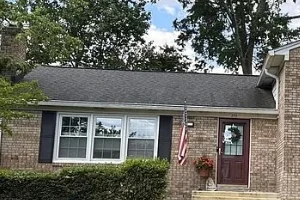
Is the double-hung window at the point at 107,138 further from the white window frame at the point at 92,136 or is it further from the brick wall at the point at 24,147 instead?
the brick wall at the point at 24,147

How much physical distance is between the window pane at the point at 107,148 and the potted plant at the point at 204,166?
7.47ft

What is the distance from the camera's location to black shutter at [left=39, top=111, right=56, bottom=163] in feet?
45.9

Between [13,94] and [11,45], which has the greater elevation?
[11,45]

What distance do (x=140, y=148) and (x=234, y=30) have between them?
17.7m

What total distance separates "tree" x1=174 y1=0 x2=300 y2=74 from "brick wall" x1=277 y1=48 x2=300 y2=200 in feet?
52.9

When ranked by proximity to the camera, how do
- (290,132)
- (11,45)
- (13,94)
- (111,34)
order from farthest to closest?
1. (111,34)
2. (11,45)
3. (290,132)
4. (13,94)

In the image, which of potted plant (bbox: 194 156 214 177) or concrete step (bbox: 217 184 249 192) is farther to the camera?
concrete step (bbox: 217 184 249 192)

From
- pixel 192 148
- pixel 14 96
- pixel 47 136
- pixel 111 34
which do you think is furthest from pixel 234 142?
pixel 111 34

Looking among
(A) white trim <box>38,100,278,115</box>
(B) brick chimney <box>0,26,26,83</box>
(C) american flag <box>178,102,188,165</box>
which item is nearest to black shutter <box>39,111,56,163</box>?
(A) white trim <box>38,100,278,115</box>

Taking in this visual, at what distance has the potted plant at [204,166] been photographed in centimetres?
1368

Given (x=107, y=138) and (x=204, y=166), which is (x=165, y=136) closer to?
(x=204, y=166)

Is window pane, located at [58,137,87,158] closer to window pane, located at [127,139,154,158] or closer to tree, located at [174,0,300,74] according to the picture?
window pane, located at [127,139,154,158]

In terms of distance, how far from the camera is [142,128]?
47.0ft

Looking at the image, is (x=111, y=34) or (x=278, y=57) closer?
(x=278, y=57)
